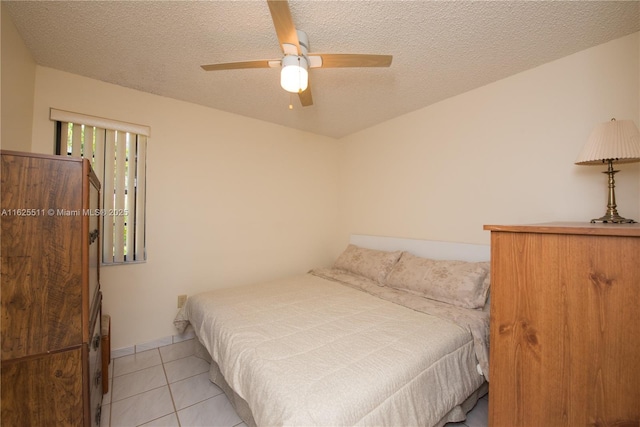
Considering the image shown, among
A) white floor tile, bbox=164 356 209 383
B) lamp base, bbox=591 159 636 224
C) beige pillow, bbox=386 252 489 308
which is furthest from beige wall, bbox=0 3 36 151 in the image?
lamp base, bbox=591 159 636 224

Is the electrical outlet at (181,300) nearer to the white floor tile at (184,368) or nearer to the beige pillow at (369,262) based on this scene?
the white floor tile at (184,368)

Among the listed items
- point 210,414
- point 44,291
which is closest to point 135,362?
point 210,414

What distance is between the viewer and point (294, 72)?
53.8 inches

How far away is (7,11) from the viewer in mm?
1421

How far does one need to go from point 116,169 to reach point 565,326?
311 cm

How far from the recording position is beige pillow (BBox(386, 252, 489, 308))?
190cm

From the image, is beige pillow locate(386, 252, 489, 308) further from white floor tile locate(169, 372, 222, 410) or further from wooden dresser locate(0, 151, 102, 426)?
wooden dresser locate(0, 151, 102, 426)

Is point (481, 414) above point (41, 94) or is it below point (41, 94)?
below

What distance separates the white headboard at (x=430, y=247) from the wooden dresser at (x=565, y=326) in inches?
47.9

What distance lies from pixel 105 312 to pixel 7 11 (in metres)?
2.13

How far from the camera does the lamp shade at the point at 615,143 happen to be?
127 centimetres

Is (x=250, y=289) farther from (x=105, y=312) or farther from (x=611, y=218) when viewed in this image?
(x=611, y=218)

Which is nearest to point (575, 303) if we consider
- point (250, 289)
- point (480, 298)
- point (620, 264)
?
point (620, 264)

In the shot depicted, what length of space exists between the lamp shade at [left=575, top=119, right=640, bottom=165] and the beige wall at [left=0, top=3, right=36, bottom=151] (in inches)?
127
